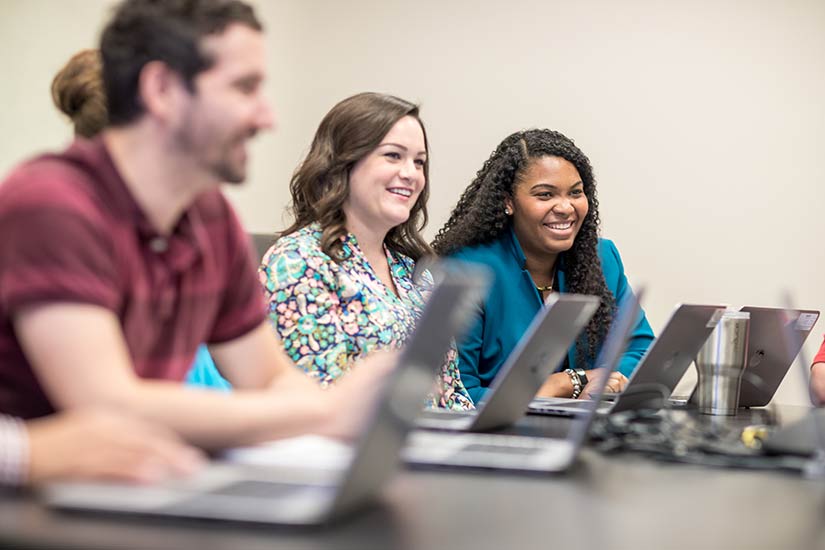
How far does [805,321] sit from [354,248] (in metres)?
1.04

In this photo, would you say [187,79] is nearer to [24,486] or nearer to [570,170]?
[24,486]

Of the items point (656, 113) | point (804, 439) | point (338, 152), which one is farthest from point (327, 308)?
point (656, 113)

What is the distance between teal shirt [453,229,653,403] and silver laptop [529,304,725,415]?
2.67 feet

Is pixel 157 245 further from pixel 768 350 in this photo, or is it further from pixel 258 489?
pixel 768 350

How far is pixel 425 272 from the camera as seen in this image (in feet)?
9.05

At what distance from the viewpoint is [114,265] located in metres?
1.17

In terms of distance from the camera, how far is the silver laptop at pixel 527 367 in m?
1.45

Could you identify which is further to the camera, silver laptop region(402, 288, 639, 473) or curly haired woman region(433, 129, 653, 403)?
curly haired woman region(433, 129, 653, 403)

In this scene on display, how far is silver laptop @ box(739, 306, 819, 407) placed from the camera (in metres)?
2.19

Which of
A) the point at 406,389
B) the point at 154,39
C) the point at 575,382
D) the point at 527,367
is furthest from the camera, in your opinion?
the point at 575,382

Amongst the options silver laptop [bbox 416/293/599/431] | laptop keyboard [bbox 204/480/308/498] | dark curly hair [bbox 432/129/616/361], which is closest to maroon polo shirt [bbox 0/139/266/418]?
laptop keyboard [bbox 204/480/308/498]

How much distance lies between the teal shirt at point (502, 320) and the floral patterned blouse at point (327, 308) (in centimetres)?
34

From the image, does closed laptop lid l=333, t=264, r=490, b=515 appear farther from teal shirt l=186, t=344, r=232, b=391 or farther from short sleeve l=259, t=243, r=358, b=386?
short sleeve l=259, t=243, r=358, b=386

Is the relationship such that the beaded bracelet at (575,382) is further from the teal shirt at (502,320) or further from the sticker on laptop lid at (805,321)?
the sticker on laptop lid at (805,321)
